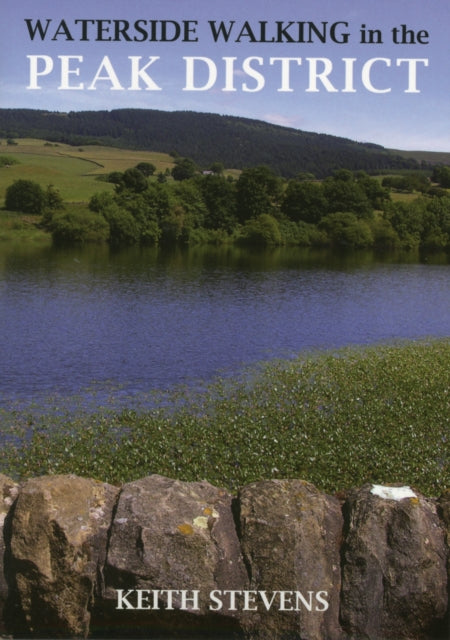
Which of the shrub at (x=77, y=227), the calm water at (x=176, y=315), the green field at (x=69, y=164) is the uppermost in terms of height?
the green field at (x=69, y=164)

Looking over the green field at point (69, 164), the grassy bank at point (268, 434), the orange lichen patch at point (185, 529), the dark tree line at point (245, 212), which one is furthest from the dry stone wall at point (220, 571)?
the green field at point (69, 164)

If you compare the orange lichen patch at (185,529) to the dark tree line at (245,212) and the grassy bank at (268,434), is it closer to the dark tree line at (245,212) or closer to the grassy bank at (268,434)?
the grassy bank at (268,434)

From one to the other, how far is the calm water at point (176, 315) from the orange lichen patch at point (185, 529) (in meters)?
22.8

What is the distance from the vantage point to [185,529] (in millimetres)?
7340

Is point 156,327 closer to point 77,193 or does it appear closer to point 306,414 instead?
point 306,414

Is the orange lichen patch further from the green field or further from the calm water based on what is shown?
the green field

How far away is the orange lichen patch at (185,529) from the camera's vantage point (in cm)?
732

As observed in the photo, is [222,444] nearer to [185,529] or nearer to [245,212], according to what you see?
[185,529]

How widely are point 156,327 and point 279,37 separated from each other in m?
31.7

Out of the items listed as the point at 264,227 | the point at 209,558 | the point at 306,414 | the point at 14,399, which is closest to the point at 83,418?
the point at 14,399

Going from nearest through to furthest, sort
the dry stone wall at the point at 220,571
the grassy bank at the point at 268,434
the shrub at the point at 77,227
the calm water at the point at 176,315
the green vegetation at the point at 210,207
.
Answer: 1. the dry stone wall at the point at 220,571
2. the grassy bank at the point at 268,434
3. the calm water at the point at 176,315
4. the shrub at the point at 77,227
5. the green vegetation at the point at 210,207

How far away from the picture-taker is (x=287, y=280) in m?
78.8

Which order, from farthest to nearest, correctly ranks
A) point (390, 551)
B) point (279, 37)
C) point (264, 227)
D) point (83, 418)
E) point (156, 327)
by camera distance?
point (264, 227), point (156, 327), point (83, 418), point (279, 37), point (390, 551)

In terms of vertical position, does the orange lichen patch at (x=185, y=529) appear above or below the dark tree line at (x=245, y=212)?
below
